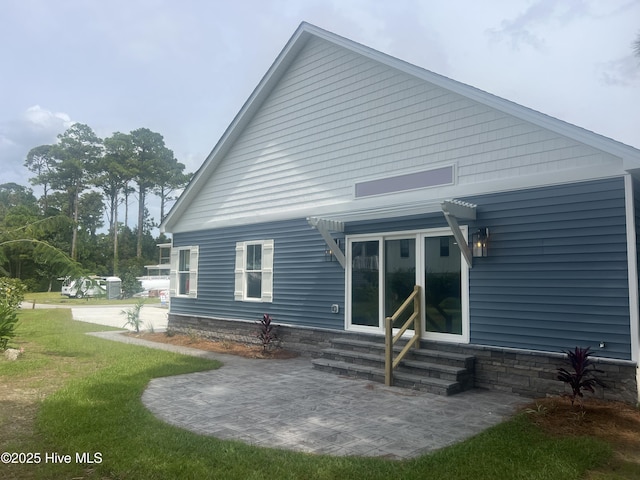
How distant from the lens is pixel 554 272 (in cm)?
652

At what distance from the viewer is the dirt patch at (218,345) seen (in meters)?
9.94

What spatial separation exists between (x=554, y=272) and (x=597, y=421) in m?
2.12

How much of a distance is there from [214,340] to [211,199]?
12.9ft

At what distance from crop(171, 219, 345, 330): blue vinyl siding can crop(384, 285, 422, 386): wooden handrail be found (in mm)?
1851

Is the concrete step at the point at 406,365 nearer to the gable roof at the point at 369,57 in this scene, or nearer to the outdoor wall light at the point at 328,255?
the outdoor wall light at the point at 328,255

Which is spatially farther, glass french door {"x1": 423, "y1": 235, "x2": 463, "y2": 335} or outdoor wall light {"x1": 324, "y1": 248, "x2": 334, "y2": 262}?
outdoor wall light {"x1": 324, "y1": 248, "x2": 334, "y2": 262}

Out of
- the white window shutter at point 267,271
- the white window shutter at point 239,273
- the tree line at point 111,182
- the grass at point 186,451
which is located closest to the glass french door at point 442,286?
the grass at point 186,451

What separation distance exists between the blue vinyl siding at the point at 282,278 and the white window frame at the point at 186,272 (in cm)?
18

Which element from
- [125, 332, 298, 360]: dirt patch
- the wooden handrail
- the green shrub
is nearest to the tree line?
the green shrub

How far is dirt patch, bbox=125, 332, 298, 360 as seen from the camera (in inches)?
391

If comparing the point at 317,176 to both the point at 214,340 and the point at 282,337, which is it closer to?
the point at 282,337

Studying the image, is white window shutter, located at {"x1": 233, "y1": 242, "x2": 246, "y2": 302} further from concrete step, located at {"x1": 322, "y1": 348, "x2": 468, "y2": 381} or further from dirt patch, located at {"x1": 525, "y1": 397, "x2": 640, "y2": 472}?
dirt patch, located at {"x1": 525, "y1": 397, "x2": 640, "y2": 472}

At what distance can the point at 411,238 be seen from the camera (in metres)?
8.29

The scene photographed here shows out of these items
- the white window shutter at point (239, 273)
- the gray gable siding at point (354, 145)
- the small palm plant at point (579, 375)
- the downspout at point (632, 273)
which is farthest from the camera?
the white window shutter at point (239, 273)
